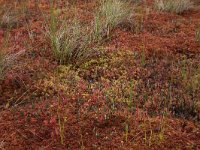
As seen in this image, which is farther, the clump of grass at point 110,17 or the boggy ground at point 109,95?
the clump of grass at point 110,17

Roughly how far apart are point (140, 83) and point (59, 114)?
3.77ft

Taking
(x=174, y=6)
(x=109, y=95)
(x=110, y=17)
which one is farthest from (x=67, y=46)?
(x=174, y=6)

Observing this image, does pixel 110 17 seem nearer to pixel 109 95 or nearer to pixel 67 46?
pixel 67 46

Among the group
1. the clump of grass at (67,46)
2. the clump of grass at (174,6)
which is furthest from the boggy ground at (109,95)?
the clump of grass at (174,6)

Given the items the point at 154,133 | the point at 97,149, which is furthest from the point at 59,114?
the point at 154,133

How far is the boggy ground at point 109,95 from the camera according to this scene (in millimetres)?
3457

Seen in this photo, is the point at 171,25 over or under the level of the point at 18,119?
over

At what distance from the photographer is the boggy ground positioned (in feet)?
11.3

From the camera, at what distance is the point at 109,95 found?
411 cm

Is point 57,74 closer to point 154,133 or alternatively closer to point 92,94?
point 92,94

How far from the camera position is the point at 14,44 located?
5.39 m

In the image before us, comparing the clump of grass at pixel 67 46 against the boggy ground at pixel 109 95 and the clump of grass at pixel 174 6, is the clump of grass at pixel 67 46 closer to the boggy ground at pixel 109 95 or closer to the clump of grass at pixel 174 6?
the boggy ground at pixel 109 95

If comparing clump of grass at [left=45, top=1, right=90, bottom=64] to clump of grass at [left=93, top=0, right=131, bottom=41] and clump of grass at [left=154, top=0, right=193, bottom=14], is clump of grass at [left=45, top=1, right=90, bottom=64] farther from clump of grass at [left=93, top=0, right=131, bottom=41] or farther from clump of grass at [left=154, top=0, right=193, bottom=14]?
clump of grass at [left=154, top=0, right=193, bottom=14]

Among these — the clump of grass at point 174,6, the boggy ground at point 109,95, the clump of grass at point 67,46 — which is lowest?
the boggy ground at point 109,95
